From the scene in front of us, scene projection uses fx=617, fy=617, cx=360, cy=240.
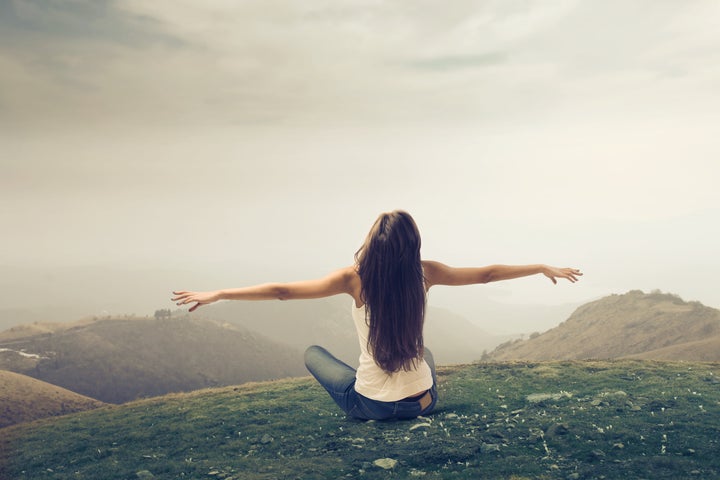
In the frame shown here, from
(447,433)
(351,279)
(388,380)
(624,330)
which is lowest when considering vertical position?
(447,433)

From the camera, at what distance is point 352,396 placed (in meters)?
11.8

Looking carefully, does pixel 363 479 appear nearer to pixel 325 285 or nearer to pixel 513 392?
pixel 325 285

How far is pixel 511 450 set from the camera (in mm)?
12547

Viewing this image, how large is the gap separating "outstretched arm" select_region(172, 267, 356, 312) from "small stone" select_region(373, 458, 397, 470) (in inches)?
150

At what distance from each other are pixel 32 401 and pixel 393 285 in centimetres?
3324

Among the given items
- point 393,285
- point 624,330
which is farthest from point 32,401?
point 624,330

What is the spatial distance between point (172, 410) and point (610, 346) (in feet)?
92.5

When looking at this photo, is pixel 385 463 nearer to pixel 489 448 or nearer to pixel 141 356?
pixel 489 448

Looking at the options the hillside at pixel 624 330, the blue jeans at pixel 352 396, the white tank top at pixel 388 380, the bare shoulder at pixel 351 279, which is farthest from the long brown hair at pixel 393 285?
the hillside at pixel 624 330

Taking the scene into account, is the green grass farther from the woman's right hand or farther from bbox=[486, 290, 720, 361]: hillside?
bbox=[486, 290, 720, 361]: hillside

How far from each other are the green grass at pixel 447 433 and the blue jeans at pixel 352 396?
2.53 ft

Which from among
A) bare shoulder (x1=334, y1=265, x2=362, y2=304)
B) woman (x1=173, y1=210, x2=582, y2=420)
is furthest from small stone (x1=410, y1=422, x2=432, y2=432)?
bare shoulder (x1=334, y1=265, x2=362, y2=304)

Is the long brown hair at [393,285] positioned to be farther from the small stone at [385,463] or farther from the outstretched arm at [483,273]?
the small stone at [385,463]

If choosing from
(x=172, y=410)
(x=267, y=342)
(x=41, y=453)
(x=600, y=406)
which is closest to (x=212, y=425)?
(x=172, y=410)
